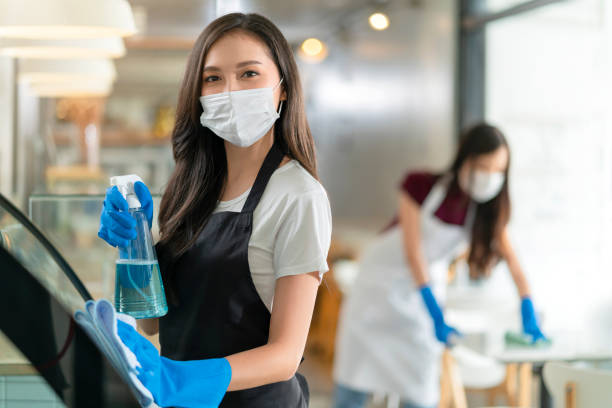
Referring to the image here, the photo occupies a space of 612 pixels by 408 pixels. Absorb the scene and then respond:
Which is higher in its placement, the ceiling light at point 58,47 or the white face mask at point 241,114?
the ceiling light at point 58,47

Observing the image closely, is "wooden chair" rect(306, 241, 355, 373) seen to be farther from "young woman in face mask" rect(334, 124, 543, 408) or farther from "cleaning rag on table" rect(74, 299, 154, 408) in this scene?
"cleaning rag on table" rect(74, 299, 154, 408)

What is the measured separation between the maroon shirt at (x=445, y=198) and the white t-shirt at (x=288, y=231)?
203cm

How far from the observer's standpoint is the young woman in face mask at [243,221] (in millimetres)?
1163

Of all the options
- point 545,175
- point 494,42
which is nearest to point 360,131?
point 494,42

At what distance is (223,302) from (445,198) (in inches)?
84.4

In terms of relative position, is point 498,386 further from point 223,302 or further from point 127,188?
point 127,188

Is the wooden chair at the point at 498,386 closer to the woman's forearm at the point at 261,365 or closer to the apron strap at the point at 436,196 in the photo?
the apron strap at the point at 436,196

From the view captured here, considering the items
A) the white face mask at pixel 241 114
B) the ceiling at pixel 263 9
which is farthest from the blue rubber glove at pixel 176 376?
the ceiling at pixel 263 9

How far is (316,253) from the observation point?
3.84 feet

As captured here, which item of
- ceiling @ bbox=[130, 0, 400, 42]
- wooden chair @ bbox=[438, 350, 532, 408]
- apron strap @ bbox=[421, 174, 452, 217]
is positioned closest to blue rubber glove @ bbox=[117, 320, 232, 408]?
ceiling @ bbox=[130, 0, 400, 42]

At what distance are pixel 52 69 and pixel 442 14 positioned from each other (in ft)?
8.87

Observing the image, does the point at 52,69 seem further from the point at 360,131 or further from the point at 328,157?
the point at 328,157

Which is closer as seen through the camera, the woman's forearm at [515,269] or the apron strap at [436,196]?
the woman's forearm at [515,269]

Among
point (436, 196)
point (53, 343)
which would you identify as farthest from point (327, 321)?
point (53, 343)
